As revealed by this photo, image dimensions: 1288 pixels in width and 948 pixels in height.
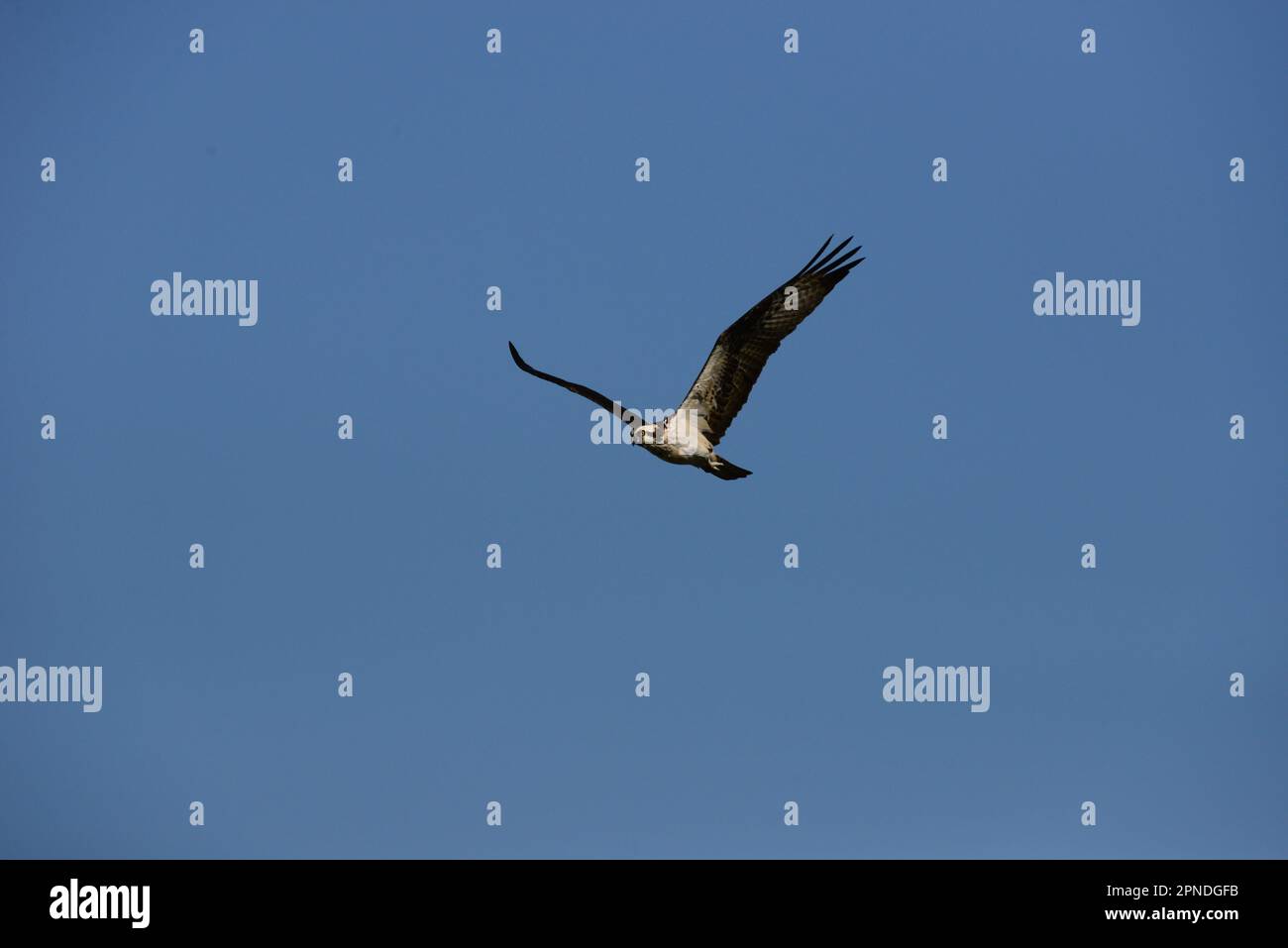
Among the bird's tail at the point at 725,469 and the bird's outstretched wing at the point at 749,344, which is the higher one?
the bird's outstretched wing at the point at 749,344

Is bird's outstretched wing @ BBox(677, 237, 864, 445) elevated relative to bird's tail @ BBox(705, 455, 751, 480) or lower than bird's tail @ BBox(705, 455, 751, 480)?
elevated

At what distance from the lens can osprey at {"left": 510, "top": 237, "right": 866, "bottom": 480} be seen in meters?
24.6

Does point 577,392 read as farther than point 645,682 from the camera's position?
No

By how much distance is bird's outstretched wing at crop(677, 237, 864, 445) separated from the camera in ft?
80.5

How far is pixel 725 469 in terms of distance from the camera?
2503 cm

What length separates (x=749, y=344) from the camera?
24656 millimetres

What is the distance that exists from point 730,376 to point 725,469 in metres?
1.31

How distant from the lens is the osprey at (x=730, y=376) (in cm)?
2461

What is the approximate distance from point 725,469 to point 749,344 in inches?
71.3
